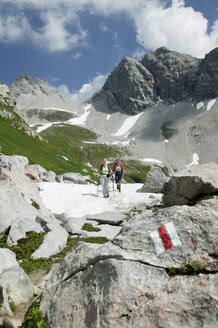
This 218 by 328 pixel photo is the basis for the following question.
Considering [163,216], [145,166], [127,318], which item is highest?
[163,216]

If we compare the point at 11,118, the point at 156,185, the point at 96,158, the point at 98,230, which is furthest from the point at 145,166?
the point at 98,230

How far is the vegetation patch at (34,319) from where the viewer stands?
5459 mm

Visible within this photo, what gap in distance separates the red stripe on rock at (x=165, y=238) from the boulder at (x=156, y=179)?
2071 cm

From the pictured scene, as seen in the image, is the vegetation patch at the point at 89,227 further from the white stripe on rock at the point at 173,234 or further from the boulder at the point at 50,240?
the white stripe on rock at the point at 173,234

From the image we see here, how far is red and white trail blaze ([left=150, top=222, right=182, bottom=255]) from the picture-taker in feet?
19.4

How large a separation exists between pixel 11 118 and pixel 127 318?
87412mm

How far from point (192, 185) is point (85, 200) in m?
13.6

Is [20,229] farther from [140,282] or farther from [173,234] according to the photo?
[173,234]

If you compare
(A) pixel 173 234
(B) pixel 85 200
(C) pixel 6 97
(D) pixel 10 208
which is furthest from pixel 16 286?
(C) pixel 6 97

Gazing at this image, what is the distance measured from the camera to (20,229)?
506 inches

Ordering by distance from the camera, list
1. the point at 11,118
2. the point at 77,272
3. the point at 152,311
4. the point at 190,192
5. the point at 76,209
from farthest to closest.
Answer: the point at 11,118
the point at 76,209
the point at 190,192
the point at 77,272
the point at 152,311

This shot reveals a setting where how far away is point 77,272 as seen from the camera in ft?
20.8

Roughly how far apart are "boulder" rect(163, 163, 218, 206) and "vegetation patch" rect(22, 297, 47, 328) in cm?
1019

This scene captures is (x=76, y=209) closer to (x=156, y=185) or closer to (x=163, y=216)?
(x=156, y=185)
